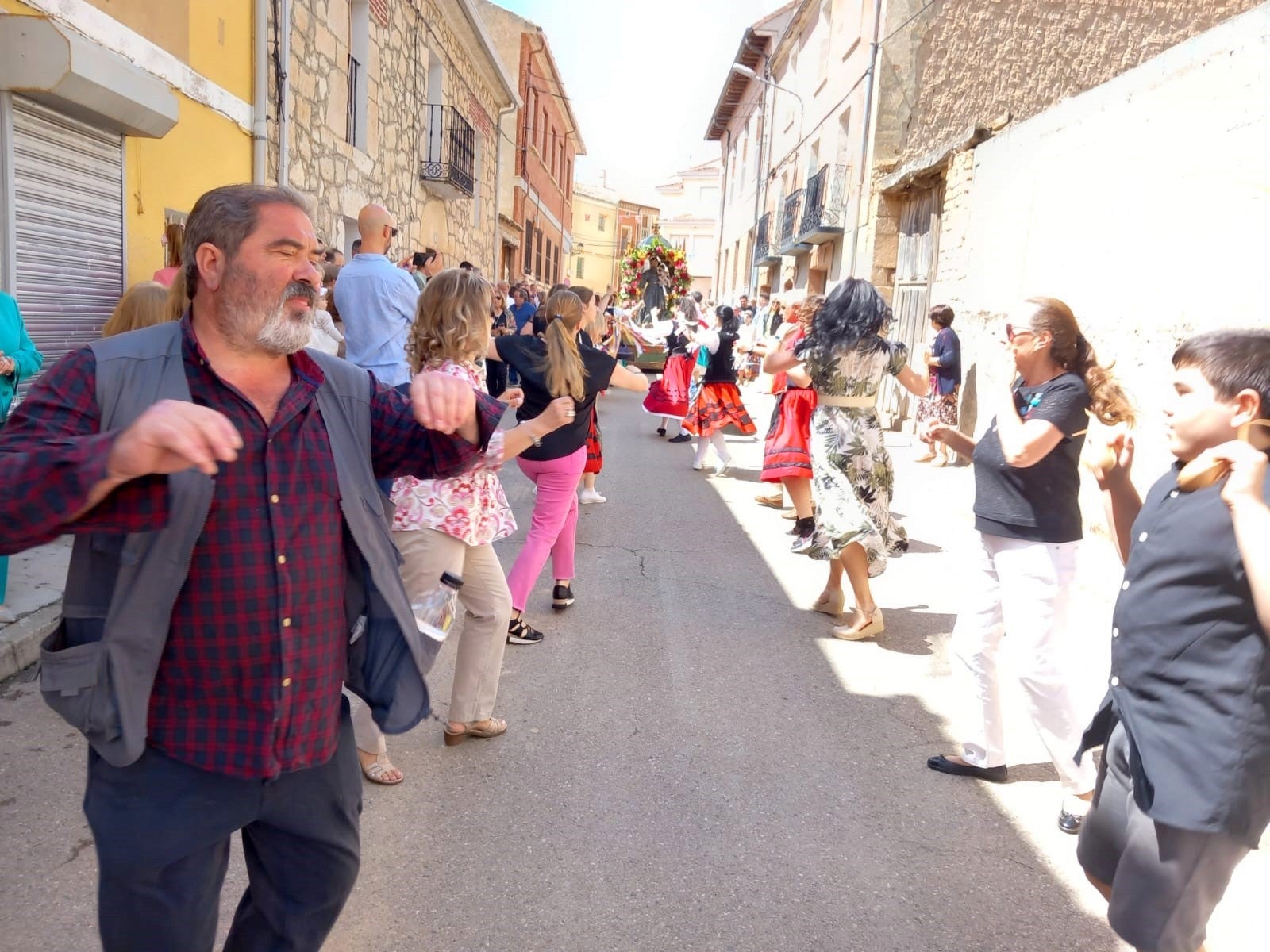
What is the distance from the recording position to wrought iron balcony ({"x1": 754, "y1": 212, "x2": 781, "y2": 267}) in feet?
85.2

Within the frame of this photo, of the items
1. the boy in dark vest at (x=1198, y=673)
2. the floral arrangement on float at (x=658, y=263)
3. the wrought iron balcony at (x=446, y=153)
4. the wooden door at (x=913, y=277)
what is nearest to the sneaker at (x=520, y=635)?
the boy in dark vest at (x=1198, y=673)

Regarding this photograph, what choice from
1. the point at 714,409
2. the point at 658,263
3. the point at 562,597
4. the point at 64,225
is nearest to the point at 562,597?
the point at 562,597

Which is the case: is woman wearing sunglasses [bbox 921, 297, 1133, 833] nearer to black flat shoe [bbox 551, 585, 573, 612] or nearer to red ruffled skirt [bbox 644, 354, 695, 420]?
black flat shoe [bbox 551, 585, 573, 612]

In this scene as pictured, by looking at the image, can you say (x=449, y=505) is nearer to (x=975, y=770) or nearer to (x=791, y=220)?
(x=975, y=770)

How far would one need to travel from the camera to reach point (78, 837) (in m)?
3.05

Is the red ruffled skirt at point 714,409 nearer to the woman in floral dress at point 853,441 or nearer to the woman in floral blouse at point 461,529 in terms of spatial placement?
the woman in floral dress at point 853,441

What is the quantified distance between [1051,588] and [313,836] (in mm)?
2540

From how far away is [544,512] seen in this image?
5.06 m

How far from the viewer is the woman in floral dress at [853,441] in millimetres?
5289

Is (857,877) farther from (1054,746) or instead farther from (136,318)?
(136,318)

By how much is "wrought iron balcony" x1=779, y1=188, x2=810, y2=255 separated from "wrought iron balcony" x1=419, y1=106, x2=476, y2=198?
22.8ft

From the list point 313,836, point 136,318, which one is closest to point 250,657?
point 313,836

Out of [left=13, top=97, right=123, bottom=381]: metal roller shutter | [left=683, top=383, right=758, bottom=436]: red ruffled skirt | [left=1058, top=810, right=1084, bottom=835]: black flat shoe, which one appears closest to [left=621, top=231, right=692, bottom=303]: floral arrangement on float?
[left=683, top=383, right=758, bottom=436]: red ruffled skirt

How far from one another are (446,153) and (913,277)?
827cm
